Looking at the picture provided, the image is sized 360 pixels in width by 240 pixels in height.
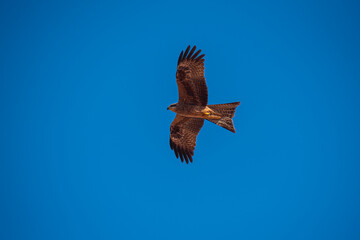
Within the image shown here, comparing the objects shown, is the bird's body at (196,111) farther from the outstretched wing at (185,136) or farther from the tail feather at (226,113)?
the outstretched wing at (185,136)

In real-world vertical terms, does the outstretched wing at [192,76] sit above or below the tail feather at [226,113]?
above

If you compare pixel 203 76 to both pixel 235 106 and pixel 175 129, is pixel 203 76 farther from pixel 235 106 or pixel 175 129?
pixel 175 129

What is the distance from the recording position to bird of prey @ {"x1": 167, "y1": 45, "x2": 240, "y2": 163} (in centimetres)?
1030

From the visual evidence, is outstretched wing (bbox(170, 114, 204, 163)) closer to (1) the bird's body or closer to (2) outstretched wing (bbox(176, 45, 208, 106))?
(1) the bird's body

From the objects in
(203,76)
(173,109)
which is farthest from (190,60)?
(173,109)

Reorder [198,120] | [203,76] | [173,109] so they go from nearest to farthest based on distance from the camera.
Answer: [203,76] < [173,109] < [198,120]

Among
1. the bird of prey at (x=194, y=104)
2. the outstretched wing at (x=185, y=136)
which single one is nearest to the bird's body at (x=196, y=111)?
the bird of prey at (x=194, y=104)

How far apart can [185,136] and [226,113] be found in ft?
6.75

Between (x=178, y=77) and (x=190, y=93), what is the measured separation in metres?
0.67

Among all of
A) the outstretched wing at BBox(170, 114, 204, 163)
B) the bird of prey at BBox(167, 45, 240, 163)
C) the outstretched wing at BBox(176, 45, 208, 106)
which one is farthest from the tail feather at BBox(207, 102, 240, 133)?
the outstretched wing at BBox(170, 114, 204, 163)

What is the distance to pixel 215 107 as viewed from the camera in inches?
426

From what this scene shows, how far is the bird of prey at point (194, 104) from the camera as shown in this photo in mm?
10304

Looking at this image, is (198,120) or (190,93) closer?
(190,93)

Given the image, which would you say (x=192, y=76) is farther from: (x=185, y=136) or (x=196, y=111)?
(x=185, y=136)
